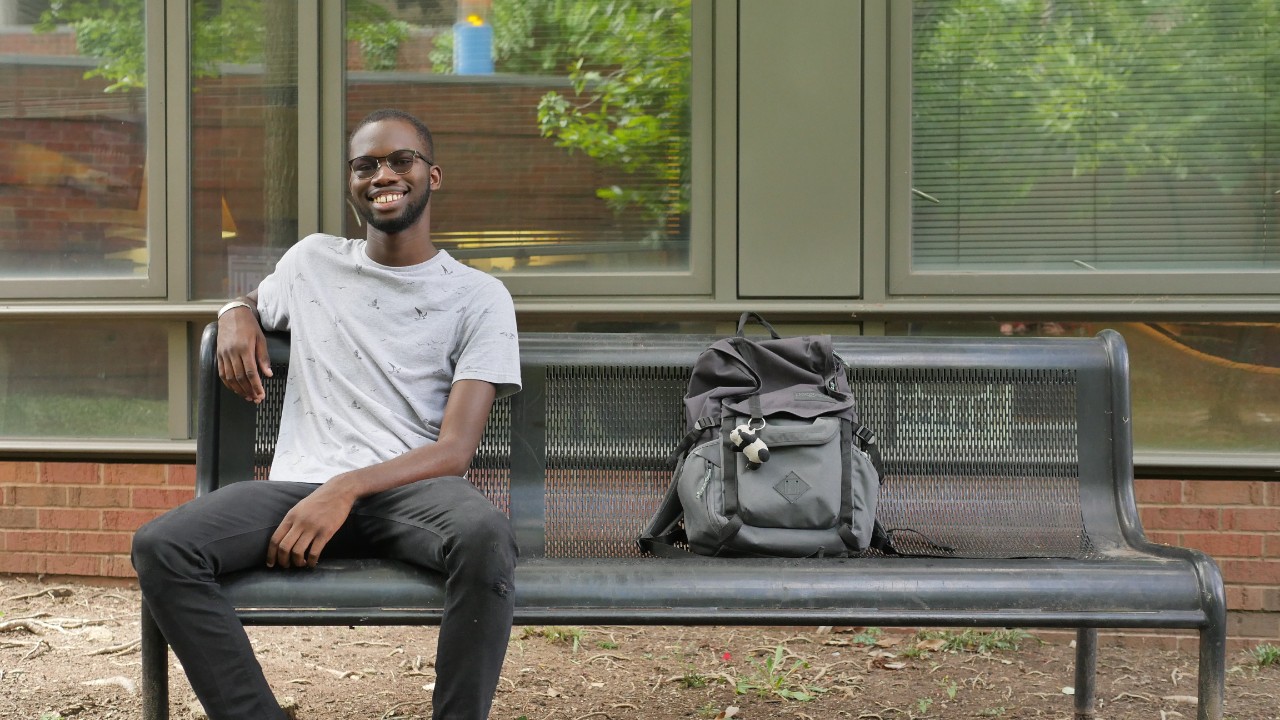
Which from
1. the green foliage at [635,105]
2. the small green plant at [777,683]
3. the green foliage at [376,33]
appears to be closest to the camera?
the small green plant at [777,683]

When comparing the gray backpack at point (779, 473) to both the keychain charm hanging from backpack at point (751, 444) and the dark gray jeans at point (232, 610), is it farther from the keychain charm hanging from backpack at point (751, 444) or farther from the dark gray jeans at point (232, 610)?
the dark gray jeans at point (232, 610)

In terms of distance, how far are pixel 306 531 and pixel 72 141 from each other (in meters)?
2.80

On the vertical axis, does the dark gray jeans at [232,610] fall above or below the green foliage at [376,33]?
below

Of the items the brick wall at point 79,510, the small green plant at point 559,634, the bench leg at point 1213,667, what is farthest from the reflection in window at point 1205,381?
the brick wall at point 79,510

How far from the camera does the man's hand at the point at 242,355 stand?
2.94 m

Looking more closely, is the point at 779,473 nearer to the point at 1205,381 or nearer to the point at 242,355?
the point at 242,355

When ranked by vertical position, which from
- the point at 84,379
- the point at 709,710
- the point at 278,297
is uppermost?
the point at 278,297

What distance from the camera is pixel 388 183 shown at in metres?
3.04

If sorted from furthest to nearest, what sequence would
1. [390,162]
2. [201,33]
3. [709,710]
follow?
[201,33] < [709,710] < [390,162]

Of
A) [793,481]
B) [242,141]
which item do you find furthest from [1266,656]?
[242,141]

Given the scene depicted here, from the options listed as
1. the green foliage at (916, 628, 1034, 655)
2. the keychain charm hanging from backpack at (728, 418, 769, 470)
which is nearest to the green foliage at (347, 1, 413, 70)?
the keychain charm hanging from backpack at (728, 418, 769, 470)

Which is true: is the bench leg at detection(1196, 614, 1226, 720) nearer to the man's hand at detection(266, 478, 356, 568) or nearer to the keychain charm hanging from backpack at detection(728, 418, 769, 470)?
the keychain charm hanging from backpack at detection(728, 418, 769, 470)

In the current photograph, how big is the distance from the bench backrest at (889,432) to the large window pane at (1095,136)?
3.32ft

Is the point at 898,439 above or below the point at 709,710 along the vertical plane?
above
